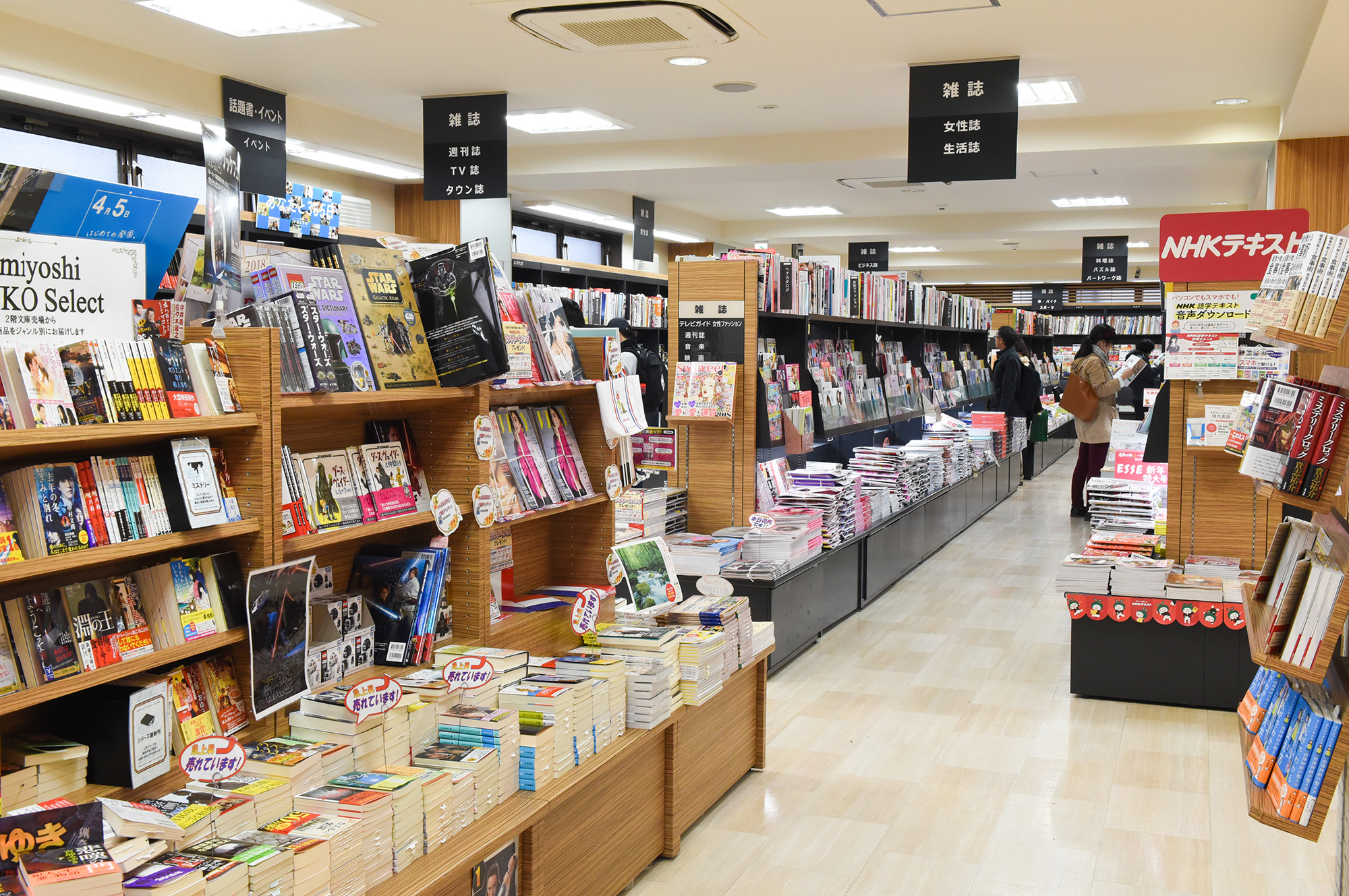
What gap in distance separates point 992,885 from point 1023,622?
11.4 feet

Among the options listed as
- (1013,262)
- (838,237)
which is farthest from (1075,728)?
(1013,262)

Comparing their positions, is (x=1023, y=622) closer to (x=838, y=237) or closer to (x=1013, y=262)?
(x=838, y=237)

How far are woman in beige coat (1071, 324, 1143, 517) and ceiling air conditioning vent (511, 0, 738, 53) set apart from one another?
5571mm

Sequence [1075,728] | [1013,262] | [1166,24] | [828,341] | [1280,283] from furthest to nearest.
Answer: [1013,262] < [828,341] < [1166,24] < [1075,728] < [1280,283]

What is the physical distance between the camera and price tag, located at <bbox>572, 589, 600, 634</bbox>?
357cm

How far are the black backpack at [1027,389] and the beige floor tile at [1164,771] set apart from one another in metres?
8.17

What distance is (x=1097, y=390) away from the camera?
31.8 feet

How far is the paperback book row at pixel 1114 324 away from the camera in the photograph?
18.9 metres

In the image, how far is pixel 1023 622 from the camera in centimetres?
663

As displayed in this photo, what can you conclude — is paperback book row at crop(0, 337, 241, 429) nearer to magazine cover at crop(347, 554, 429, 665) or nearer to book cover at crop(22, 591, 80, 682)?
book cover at crop(22, 591, 80, 682)

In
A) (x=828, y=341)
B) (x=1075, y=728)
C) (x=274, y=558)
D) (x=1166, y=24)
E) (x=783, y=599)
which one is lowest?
(x=1075, y=728)

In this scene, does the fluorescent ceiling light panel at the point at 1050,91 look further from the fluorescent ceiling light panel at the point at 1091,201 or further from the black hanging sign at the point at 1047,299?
the black hanging sign at the point at 1047,299

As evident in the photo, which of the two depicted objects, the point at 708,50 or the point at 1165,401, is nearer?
the point at 1165,401

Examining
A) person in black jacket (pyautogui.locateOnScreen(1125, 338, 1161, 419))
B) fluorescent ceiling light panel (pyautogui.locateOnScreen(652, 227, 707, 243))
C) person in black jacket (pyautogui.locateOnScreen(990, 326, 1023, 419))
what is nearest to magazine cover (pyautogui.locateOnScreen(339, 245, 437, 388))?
fluorescent ceiling light panel (pyautogui.locateOnScreen(652, 227, 707, 243))
